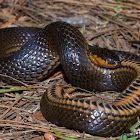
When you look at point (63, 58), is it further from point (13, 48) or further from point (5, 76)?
point (13, 48)

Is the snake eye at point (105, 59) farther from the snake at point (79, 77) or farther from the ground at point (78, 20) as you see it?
the ground at point (78, 20)

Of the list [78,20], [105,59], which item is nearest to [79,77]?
[105,59]

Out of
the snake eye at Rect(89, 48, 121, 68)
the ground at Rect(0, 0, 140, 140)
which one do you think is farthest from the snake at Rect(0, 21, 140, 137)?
the ground at Rect(0, 0, 140, 140)

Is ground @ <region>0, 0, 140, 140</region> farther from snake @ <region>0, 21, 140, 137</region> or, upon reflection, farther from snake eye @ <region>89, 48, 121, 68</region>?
snake eye @ <region>89, 48, 121, 68</region>

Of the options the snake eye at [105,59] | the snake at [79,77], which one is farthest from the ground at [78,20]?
the snake eye at [105,59]

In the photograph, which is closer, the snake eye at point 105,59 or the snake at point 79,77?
the snake at point 79,77

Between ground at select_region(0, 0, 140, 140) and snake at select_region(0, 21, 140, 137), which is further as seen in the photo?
ground at select_region(0, 0, 140, 140)
